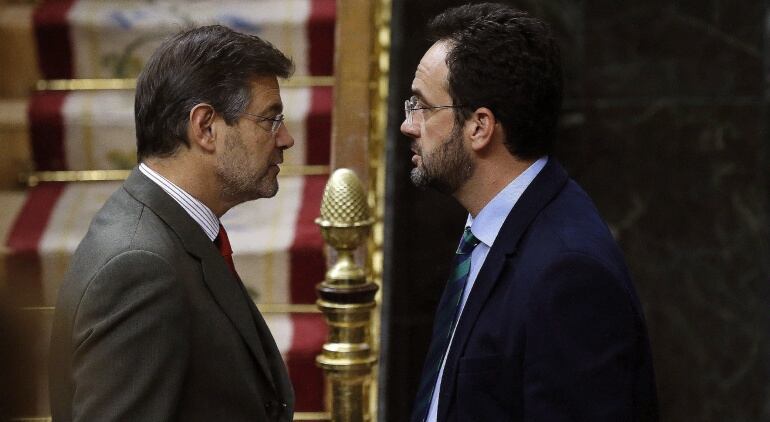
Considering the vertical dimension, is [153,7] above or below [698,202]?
above

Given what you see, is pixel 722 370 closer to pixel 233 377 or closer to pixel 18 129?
pixel 233 377

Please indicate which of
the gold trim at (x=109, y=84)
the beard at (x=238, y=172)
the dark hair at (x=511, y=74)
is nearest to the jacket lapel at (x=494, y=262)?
the dark hair at (x=511, y=74)

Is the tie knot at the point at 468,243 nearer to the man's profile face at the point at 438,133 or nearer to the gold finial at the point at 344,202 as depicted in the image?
the man's profile face at the point at 438,133

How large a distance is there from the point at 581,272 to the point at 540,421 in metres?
0.30

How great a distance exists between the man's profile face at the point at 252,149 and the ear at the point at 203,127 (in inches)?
1.5

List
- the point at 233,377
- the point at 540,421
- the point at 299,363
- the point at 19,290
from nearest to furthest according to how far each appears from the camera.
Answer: the point at 19,290, the point at 540,421, the point at 233,377, the point at 299,363

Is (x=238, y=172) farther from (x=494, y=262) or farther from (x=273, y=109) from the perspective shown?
(x=494, y=262)

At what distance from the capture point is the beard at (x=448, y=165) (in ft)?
7.38

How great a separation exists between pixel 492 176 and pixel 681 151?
2.36 meters

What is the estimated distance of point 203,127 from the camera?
2.15m

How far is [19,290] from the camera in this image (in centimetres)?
73

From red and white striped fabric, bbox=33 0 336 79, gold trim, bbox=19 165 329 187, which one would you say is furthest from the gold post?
red and white striped fabric, bbox=33 0 336 79

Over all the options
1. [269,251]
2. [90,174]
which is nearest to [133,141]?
[90,174]

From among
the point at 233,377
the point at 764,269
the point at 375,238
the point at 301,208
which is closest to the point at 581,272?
the point at 233,377
